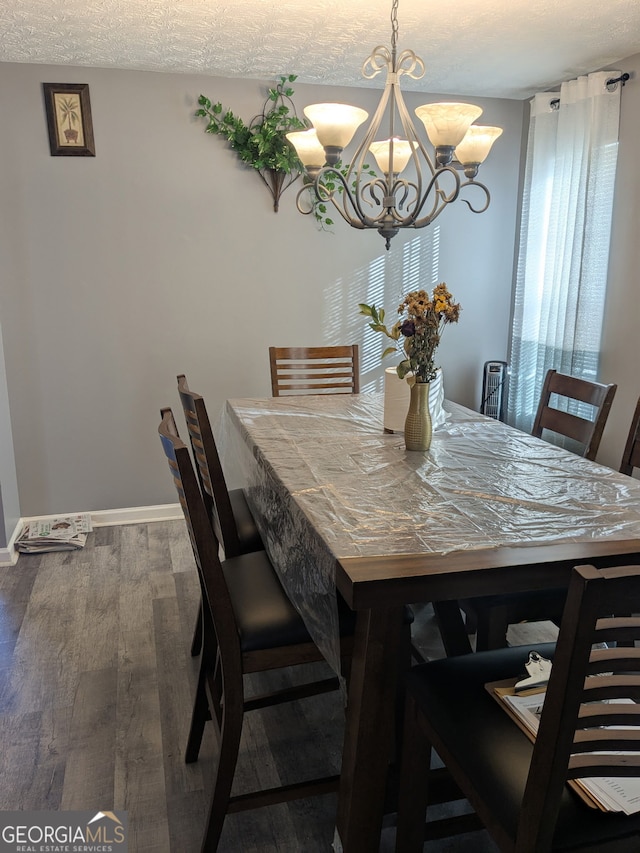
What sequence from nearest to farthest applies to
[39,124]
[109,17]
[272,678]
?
[272,678] → [109,17] → [39,124]

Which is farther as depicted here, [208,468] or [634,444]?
[634,444]

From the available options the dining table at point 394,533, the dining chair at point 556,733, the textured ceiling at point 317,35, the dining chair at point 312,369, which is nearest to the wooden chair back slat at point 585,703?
the dining chair at point 556,733

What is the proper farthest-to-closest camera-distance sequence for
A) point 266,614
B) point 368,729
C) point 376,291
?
point 376,291
point 266,614
point 368,729

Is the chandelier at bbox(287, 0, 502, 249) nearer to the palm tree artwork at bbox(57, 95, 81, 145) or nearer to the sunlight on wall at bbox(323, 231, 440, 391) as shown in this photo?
the sunlight on wall at bbox(323, 231, 440, 391)

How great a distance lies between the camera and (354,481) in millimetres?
1927

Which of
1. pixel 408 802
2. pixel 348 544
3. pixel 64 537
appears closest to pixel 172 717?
pixel 408 802

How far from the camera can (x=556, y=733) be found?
1.00m

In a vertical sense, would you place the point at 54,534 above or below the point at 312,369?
below

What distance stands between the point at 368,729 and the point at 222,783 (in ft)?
1.40

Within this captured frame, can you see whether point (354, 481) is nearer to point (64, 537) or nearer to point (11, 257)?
point (64, 537)

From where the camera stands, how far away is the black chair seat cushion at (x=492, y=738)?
112cm

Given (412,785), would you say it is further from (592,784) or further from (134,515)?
(134,515)

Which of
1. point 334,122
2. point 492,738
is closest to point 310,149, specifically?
point 334,122

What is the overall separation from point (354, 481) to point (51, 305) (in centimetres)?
233
